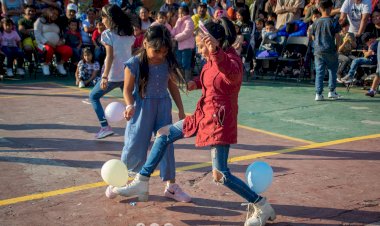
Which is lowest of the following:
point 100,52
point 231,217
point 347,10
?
point 231,217

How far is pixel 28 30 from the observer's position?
1520cm

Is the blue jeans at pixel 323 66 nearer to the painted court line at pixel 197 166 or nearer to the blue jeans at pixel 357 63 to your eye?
the blue jeans at pixel 357 63

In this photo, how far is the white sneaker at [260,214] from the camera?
455 centimetres

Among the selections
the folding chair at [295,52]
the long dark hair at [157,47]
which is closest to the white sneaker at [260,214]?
the long dark hair at [157,47]

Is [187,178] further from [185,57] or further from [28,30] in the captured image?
[28,30]

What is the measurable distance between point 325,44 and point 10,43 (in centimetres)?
816

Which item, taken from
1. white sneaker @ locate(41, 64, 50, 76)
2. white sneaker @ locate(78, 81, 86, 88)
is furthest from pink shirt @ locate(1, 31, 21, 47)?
white sneaker @ locate(78, 81, 86, 88)

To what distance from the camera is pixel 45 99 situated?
37.2ft

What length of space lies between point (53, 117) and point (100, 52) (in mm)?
5768

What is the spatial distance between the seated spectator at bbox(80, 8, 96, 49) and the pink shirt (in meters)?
1.94

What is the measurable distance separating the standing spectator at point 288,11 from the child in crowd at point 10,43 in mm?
7276

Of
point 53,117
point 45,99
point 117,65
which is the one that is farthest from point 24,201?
point 45,99

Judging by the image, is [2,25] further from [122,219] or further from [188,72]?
[122,219]

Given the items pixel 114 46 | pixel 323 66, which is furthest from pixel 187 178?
pixel 323 66
